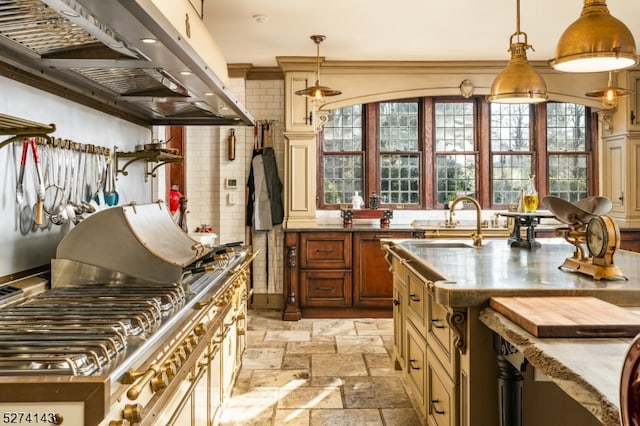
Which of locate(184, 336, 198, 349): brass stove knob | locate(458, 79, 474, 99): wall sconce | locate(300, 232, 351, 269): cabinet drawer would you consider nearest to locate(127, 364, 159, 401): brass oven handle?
locate(184, 336, 198, 349): brass stove knob

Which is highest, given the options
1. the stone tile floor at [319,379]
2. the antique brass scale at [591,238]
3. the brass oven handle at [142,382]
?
the antique brass scale at [591,238]

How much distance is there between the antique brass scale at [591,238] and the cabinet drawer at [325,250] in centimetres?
336

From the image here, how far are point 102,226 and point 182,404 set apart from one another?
915 millimetres

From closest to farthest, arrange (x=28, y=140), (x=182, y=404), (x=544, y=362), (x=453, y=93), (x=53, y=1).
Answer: (x=544, y=362) < (x=53, y=1) < (x=182, y=404) < (x=28, y=140) < (x=453, y=93)

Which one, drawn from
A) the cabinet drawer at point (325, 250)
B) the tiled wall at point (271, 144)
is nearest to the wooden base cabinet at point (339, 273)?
the cabinet drawer at point (325, 250)

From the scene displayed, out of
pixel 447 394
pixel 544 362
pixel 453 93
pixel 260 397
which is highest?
pixel 453 93

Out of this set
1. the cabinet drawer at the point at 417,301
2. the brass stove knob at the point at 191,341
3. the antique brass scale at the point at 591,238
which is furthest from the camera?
the cabinet drawer at the point at 417,301

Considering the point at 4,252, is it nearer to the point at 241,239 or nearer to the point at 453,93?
the point at 241,239

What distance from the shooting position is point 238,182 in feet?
21.6

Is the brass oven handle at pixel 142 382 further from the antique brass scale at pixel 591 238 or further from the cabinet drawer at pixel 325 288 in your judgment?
the cabinet drawer at pixel 325 288

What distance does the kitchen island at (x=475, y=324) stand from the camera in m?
2.17

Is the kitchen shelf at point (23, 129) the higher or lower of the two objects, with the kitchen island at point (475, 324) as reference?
higher

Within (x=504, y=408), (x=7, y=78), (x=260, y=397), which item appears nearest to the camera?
(x=504, y=408)

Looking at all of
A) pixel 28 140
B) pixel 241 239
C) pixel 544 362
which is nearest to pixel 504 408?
pixel 544 362
